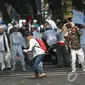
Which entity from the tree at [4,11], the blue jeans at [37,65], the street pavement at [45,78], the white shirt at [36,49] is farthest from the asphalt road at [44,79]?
the tree at [4,11]

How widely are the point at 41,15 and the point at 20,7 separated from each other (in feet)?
11.0

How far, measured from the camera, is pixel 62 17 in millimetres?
20188

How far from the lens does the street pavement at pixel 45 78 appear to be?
13.3 metres

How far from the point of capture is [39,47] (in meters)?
14.1

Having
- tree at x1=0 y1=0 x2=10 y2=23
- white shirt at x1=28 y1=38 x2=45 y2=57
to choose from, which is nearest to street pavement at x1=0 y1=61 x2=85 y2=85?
white shirt at x1=28 y1=38 x2=45 y2=57

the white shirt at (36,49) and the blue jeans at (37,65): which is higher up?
the white shirt at (36,49)

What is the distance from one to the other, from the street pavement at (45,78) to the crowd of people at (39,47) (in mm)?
297

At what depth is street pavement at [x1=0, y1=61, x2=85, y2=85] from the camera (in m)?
13.3

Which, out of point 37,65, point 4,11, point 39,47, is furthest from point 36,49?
point 4,11

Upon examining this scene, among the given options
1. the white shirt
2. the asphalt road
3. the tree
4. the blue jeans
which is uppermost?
the tree

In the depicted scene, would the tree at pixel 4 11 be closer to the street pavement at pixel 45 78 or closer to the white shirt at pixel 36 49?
the street pavement at pixel 45 78

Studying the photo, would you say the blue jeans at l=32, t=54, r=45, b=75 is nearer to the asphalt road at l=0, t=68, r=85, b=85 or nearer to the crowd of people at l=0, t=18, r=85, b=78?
the crowd of people at l=0, t=18, r=85, b=78

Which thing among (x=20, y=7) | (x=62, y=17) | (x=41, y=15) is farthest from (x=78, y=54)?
(x=41, y=15)

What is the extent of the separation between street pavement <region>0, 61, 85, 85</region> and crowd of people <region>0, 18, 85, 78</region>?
0.30 m
